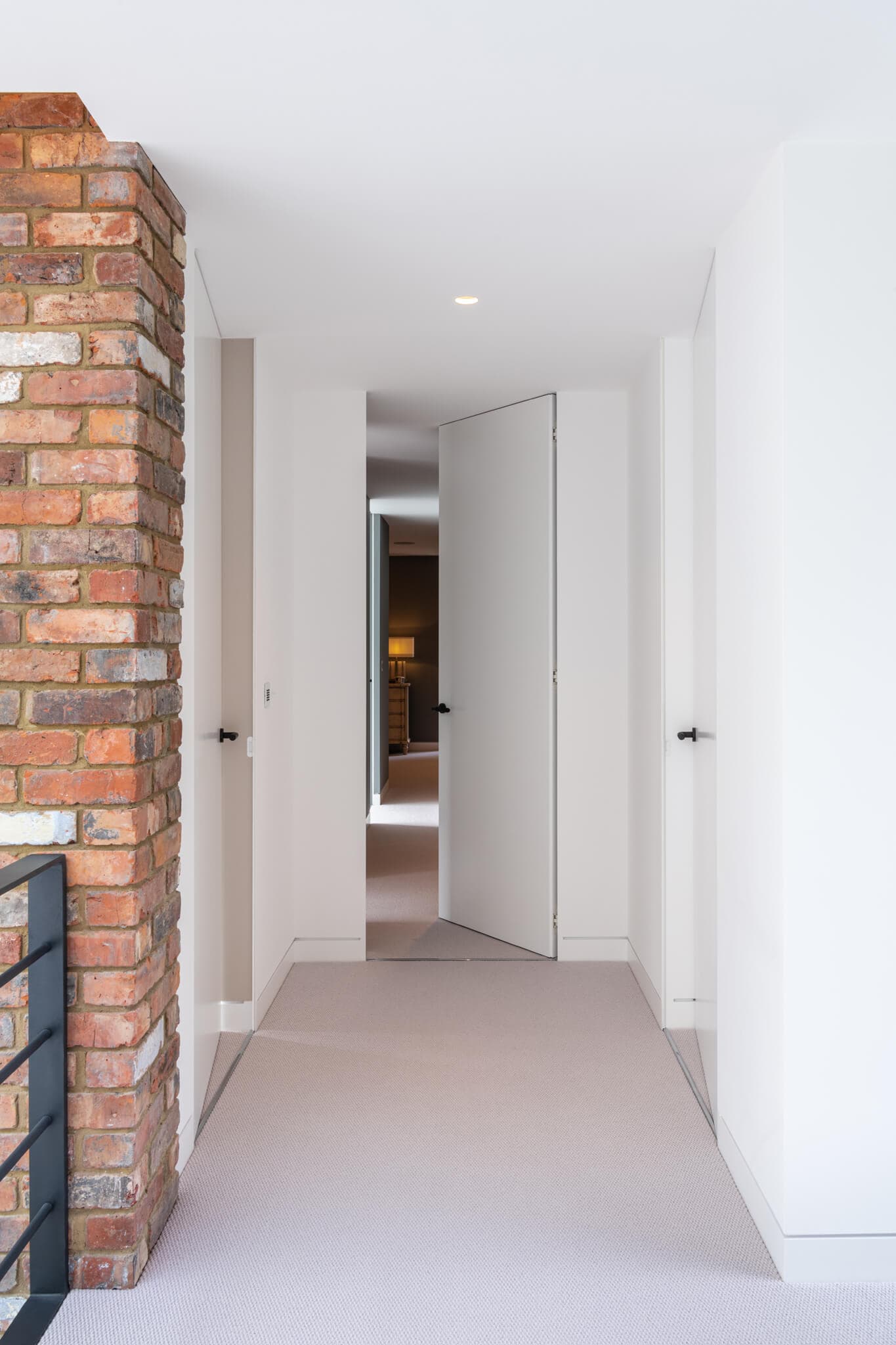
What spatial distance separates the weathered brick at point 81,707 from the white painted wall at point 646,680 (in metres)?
1.98

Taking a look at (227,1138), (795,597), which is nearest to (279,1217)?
(227,1138)

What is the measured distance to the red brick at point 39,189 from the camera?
2.08m

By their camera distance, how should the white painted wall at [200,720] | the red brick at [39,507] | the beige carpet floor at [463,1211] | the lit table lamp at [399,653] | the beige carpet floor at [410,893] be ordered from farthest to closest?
the lit table lamp at [399,653] < the beige carpet floor at [410,893] < the white painted wall at [200,720] < the red brick at [39,507] < the beige carpet floor at [463,1211]

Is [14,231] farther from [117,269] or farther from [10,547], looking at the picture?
[10,547]

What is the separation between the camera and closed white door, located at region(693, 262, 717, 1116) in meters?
2.96

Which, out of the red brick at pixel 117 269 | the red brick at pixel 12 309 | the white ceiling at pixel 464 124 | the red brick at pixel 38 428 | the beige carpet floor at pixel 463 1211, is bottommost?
the beige carpet floor at pixel 463 1211

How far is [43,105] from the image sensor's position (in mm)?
2105

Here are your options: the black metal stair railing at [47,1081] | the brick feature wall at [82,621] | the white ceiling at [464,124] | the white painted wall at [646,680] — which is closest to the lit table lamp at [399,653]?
the white painted wall at [646,680]

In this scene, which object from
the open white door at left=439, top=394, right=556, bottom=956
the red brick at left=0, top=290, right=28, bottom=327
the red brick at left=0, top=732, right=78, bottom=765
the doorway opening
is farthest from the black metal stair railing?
the open white door at left=439, top=394, right=556, bottom=956

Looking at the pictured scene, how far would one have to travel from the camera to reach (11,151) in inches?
82.4

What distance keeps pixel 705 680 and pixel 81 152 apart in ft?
6.95

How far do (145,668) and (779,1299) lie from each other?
1.71 metres

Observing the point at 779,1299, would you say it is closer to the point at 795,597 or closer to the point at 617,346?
the point at 795,597

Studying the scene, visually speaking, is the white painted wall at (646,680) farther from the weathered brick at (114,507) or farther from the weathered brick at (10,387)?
the weathered brick at (10,387)
